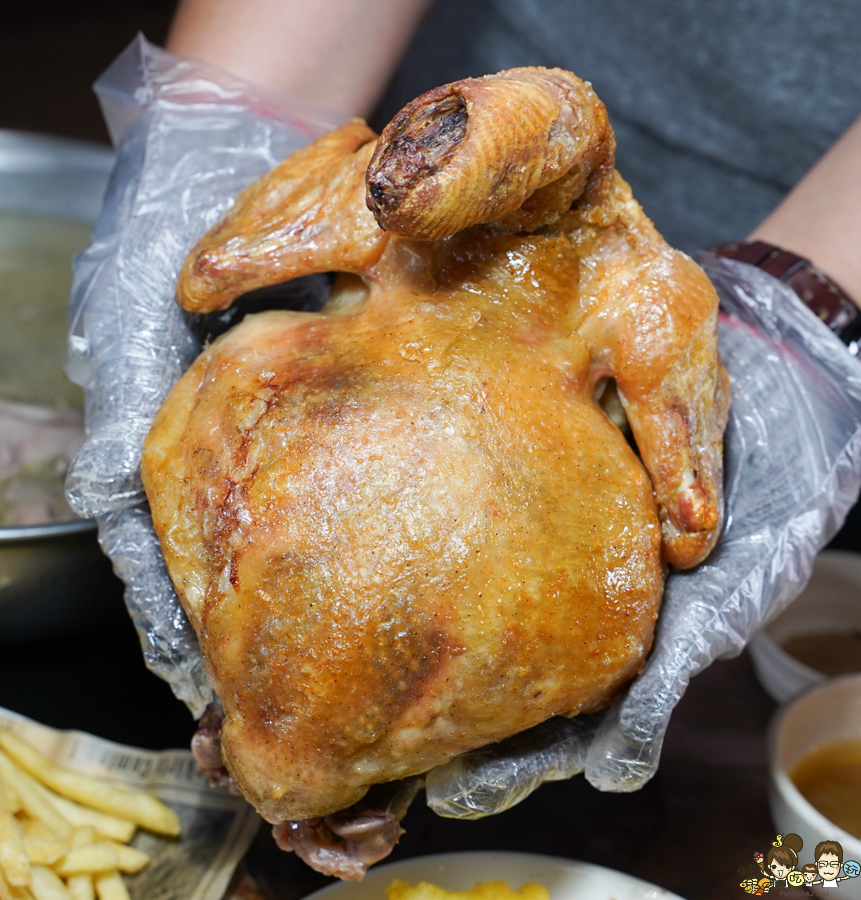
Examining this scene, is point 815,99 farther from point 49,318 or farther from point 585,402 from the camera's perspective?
point 49,318

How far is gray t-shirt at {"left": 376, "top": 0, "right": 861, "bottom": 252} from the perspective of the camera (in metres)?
1.94

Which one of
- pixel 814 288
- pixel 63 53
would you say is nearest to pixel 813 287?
pixel 814 288

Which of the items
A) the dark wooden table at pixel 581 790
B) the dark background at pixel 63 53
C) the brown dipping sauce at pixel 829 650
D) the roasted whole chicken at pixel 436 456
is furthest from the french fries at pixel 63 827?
the dark background at pixel 63 53

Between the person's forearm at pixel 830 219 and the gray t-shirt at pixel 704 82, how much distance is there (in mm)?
379

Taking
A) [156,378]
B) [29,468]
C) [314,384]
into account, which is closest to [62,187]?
[29,468]

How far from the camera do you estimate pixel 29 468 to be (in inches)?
70.4

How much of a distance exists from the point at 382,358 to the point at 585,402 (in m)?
0.24

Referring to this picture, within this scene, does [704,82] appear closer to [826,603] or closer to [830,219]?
[830,219]

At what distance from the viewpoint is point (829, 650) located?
5.97ft

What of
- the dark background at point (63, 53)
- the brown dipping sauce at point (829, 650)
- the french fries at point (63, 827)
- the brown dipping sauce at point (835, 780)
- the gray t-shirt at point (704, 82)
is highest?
the gray t-shirt at point (704, 82)

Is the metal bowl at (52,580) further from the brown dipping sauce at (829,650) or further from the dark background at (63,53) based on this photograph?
the dark background at (63,53)

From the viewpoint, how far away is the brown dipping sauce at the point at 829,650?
5.83 ft

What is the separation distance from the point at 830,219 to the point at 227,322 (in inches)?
38.6

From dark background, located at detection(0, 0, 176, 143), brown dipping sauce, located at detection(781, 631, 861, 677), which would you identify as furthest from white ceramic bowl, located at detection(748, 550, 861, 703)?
dark background, located at detection(0, 0, 176, 143)
